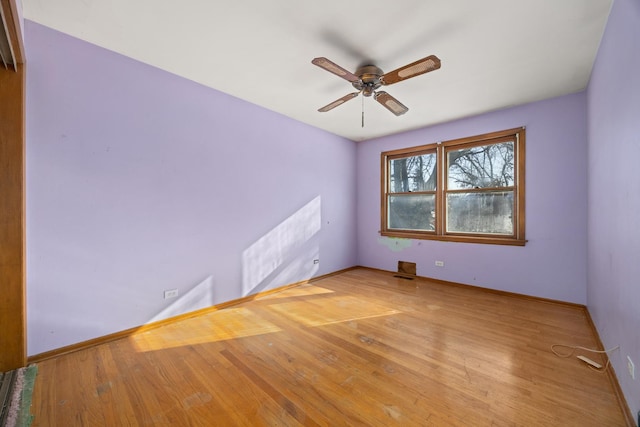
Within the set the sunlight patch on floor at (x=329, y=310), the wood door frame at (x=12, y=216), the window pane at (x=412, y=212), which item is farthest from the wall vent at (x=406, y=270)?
the wood door frame at (x=12, y=216)

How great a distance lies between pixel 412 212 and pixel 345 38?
331 cm

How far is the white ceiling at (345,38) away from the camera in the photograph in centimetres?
182

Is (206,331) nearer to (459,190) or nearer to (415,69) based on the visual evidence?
(415,69)

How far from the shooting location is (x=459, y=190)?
4.09m

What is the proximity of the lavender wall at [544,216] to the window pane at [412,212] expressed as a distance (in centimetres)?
52

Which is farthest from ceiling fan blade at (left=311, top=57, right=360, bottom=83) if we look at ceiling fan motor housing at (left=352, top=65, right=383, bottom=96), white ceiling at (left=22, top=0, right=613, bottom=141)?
white ceiling at (left=22, top=0, right=613, bottom=141)

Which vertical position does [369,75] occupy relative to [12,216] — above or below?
above

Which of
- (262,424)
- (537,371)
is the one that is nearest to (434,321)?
(537,371)

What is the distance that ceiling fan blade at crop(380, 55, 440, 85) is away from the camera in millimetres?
1834

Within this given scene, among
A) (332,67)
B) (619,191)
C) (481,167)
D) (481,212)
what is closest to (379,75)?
(332,67)

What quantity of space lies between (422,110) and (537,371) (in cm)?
321

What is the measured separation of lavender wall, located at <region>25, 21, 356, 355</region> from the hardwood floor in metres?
0.44

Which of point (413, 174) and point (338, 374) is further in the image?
point (413, 174)

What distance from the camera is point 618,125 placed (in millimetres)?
1732
